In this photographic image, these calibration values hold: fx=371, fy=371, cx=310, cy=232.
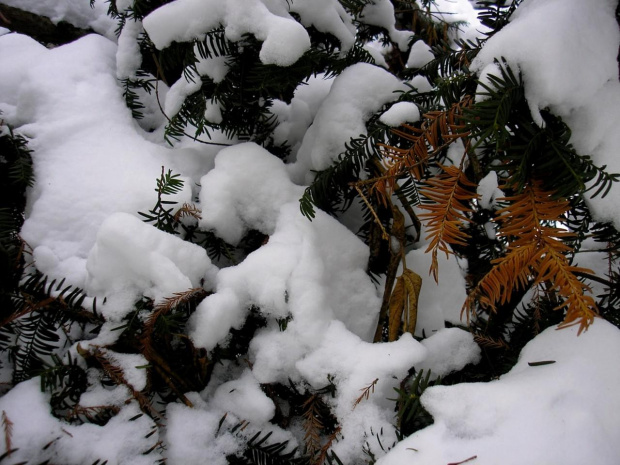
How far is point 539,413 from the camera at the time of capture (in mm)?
391

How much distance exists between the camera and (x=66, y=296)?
1.73 ft

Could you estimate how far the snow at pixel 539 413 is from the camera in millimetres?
366

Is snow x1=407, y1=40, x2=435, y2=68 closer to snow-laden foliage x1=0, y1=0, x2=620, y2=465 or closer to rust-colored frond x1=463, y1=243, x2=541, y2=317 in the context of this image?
snow-laden foliage x1=0, y1=0, x2=620, y2=465

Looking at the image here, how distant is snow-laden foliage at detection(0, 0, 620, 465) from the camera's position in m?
0.42

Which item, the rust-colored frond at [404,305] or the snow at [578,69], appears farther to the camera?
the rust-colored frond at [404,305]

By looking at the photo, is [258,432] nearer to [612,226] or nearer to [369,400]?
[369,400]

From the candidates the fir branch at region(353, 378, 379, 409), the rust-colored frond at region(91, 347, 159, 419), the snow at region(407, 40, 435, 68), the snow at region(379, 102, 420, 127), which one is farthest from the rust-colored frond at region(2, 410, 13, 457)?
the snow at region(407, 40, 435, 68)

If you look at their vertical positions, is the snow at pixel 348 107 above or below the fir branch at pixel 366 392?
above

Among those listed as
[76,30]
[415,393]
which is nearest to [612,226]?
[415,393]

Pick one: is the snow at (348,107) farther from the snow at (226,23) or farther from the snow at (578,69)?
the snow at (578,69)

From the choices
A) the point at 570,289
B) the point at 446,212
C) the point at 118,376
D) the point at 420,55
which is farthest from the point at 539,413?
the point at 420,55

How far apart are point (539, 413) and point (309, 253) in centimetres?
35

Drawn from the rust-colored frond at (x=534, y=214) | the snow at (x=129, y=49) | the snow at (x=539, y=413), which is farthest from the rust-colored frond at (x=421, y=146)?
the snow at (x=129, y=49)

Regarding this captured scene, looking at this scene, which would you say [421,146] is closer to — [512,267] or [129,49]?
[512,267]
